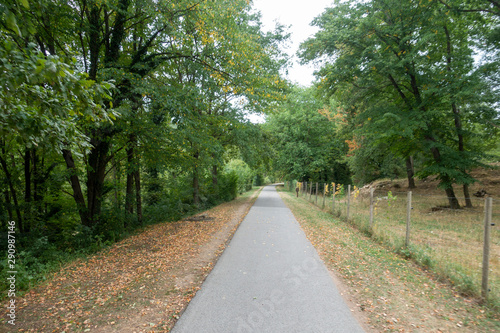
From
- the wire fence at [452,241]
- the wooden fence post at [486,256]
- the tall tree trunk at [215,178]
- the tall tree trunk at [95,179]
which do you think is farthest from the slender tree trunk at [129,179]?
the wooden fence post at [486,256]

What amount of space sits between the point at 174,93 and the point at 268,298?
19.3ft

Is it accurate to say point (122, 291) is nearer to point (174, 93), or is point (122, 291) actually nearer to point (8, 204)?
point (174, 93)

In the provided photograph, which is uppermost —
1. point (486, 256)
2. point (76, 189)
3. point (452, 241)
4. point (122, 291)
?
point (76, 189)

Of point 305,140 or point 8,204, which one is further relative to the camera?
point 305,140

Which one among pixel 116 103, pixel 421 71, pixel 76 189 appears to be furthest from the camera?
pixel 421 71

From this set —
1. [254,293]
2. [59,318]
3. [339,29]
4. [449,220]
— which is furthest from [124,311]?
[339,29]

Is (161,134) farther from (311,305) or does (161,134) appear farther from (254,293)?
(311,305)

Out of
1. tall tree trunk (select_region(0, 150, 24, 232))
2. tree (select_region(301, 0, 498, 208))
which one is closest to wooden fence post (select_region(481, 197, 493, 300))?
tree (select_region(301, 0, 498, 208))

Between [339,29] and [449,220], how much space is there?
10034 mm

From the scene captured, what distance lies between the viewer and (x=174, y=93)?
7.02 metres

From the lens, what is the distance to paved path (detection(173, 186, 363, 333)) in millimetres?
3018

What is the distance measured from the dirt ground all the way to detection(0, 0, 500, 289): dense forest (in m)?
0.89

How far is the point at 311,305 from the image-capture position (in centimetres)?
351

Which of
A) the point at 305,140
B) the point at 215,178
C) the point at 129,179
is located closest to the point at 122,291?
the point at 129,179
